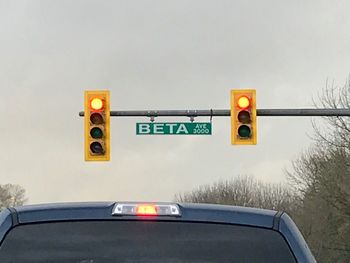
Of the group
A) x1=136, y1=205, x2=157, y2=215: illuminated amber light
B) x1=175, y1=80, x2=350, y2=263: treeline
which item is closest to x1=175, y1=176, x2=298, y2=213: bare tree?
x1=175, y1=80, x2=350, y2=263: treeline

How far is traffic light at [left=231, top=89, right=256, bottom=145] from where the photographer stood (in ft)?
61.9

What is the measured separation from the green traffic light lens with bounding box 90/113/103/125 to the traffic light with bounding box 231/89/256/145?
282 cm

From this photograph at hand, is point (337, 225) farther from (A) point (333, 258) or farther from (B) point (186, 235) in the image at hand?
(B) point (186, 235)

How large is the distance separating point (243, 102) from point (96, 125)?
3.17 metres

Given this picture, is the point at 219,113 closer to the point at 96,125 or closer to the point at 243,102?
the point at 243,102

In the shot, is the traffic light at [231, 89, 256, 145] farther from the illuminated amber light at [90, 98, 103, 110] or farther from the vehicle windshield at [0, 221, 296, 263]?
the vehicle windshield at [0, 221, 296, 263]

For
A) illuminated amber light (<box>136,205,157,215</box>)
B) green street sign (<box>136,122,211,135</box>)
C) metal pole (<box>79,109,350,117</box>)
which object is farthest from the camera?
green street sign (<box>136,122,211,135</box>)

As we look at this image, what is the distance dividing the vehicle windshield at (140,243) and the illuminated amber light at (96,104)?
1567 centimetres

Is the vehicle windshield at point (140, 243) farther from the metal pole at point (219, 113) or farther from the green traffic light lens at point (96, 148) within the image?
the green traffic light lens at point (96, 148)

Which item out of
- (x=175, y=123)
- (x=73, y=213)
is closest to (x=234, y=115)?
(x=175, y=123)

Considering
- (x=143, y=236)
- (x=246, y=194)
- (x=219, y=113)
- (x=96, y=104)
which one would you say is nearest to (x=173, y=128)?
(x=219, y=113)

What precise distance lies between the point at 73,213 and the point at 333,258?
44.9 meters

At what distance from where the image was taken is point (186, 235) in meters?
3.67

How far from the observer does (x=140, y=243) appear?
11.9ft
